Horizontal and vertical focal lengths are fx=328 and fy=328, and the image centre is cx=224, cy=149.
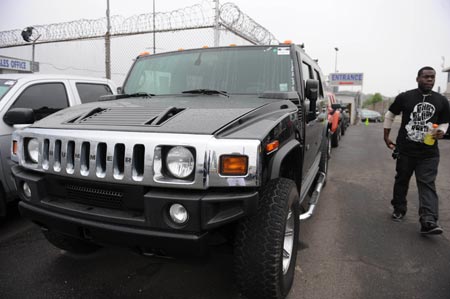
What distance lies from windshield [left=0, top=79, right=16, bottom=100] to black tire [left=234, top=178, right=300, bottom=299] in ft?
11.5

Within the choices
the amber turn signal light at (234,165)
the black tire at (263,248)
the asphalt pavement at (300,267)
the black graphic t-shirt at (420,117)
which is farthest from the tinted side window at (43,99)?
the black graphic t-shirt at (420,117)

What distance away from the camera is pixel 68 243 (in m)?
2.89

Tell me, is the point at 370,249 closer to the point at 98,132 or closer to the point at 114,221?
the point at 114,221

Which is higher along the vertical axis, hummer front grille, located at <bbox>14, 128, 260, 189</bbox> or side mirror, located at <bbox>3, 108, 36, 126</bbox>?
side mirror, located at <bbox>3, 108, 36, 126</bbox>

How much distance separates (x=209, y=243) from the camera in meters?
1.93

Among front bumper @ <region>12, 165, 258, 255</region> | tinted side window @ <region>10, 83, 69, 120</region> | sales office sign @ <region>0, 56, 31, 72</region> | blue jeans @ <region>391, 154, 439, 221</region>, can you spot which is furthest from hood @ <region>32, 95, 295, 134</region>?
sales office sign @ <region>0, 56, 31, 72</region>

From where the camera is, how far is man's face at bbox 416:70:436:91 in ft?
11.9

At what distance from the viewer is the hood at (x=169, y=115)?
2.00 meters

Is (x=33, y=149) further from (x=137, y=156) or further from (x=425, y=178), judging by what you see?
(x=425, y=178)

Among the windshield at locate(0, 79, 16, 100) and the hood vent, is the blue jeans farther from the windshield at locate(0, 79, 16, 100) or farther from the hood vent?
the windshield at locate(0, 79, 16, 100)

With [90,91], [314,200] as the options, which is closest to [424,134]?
[314,200]

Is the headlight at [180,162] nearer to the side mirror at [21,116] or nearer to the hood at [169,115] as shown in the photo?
the hood at [169,115]

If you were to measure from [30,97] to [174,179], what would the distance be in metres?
3.25


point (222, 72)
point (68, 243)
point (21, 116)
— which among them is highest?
point (222, 72)
